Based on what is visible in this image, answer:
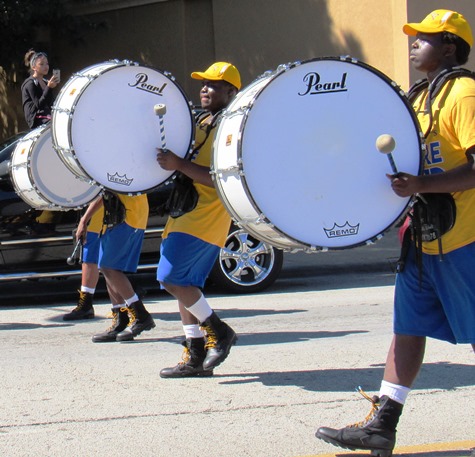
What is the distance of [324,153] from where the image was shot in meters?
4.48

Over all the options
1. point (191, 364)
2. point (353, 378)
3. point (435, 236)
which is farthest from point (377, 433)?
point (191, 364)

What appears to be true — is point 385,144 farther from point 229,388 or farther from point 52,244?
point 52,244

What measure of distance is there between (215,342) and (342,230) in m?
2.31

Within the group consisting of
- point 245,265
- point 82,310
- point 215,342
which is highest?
point 215,342

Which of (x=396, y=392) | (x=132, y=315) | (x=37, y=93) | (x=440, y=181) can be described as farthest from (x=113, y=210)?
(x=37, y=93)

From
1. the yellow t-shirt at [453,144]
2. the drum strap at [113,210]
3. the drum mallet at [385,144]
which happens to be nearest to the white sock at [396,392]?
the yellow t-shirt at [453,144]

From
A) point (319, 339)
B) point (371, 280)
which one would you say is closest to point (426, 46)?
point (319, 339)

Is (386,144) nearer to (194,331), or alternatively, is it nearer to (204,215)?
(204,215)

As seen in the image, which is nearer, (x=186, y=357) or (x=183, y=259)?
(x=183, y=259)

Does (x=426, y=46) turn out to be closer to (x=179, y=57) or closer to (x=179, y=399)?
(x=179, y=399)

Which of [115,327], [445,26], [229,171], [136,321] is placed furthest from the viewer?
A: [115,327]

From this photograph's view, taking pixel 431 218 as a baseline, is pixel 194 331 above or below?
below

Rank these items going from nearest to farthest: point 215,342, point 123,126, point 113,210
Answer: point 123,126, point 215,342, point 113,210

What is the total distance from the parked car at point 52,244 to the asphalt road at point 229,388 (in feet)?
1.62
